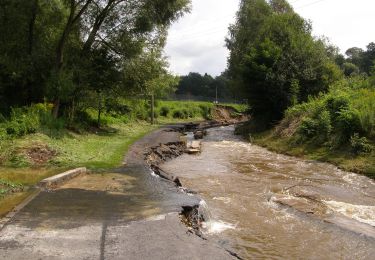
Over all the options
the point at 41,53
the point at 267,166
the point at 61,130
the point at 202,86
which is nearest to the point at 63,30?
the point at 41,53

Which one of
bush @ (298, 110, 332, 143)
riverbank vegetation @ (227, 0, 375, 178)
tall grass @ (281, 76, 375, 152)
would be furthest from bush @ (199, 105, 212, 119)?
bush @ (298, 110, 332, 143)

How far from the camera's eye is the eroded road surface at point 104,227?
639 cm

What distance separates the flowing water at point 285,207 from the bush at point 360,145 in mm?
1326

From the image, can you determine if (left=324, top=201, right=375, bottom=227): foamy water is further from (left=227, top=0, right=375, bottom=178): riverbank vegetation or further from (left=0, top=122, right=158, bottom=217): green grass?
(left=0, top=122, right=158, bottom=217): green grass

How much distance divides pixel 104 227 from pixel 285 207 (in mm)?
4748

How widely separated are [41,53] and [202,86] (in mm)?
98359

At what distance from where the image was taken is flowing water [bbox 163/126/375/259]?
774 cm

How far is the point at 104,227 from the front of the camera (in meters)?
7.52

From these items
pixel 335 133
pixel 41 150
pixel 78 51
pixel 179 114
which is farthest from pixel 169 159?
pixel 179 114

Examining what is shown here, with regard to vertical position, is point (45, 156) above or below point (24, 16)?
below

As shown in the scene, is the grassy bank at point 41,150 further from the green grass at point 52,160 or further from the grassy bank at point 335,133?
the grassy bank at point 335,133

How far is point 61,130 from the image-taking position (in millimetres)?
19719

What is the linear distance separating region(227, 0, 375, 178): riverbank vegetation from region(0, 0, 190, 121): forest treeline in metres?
7.46

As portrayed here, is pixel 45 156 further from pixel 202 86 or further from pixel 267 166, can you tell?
pixel 202 86
